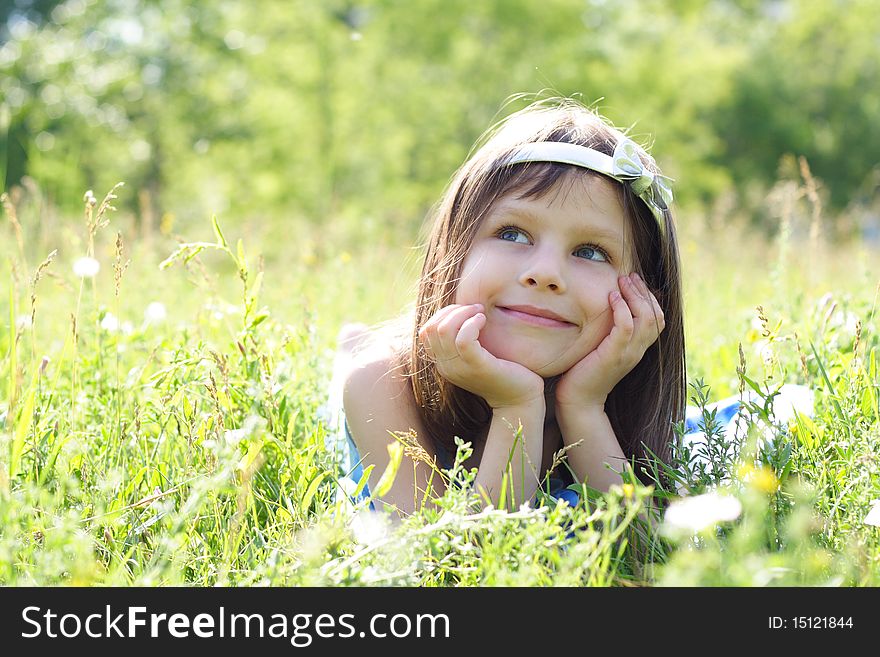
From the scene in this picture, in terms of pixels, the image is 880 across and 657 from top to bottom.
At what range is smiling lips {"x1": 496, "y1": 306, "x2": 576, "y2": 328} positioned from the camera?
2098 mm

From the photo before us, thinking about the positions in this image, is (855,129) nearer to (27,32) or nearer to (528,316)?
(27,32)

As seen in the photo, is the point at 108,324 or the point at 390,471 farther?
the point at 108,324

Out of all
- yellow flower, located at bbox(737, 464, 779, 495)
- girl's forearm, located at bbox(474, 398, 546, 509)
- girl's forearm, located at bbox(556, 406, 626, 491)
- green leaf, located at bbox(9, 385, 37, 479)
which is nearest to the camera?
yellow flower, located at bbox(737, 464, 779, 495)

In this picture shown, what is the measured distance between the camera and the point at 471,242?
2240 millimetres

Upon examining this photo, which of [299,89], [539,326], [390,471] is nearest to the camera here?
[390,471]

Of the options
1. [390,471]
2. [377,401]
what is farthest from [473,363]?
[390,471]

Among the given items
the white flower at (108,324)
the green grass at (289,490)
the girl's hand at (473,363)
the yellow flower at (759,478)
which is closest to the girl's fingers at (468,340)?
the girl's hand at (473,363)

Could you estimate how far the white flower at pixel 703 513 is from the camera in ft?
3.81

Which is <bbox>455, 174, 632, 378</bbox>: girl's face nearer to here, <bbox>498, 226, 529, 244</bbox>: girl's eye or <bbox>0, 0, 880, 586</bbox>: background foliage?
<bbox>498, 226, 529, 244</bbox>: girl's eye

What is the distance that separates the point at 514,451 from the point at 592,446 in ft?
0.69

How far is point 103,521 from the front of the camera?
1.67 metres

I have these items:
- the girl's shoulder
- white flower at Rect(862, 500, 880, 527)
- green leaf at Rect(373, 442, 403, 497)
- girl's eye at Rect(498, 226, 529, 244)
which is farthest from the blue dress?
girl's eye at Rect(498, 226, 529, 244)

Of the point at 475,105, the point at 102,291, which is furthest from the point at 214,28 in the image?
the point at 102,291

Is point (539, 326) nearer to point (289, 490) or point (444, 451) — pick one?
point (444, 451)
